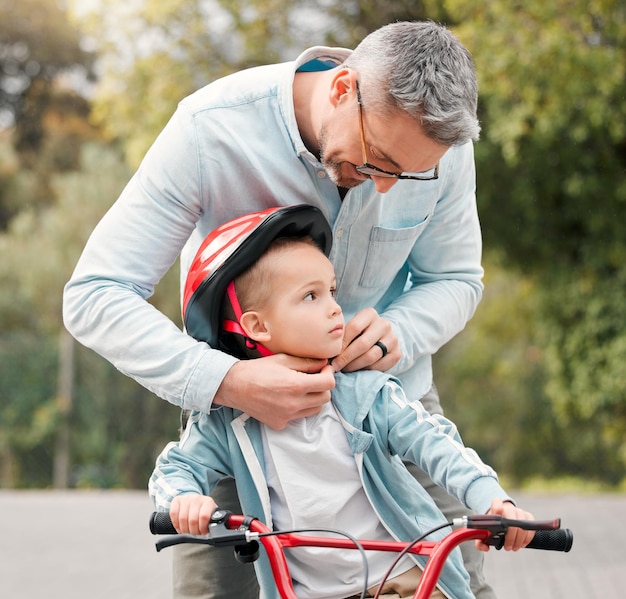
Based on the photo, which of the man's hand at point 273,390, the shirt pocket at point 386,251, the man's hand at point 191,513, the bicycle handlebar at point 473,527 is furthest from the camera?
the shirt pocket at point 386,251

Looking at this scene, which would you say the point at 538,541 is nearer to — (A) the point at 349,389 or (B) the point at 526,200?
(A) the point at 349,389

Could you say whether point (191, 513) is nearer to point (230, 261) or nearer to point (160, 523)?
point (160, 523)

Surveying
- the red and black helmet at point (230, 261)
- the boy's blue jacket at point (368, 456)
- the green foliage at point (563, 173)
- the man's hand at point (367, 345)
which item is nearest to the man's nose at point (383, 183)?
the red and black helmet at point (230, 261)

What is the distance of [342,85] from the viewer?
2326mm

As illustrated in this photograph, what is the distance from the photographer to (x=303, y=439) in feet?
7.63

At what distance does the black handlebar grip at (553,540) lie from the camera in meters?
2.00

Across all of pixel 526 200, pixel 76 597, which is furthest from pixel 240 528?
pixel 526 200

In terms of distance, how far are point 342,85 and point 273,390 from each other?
2.31 feet

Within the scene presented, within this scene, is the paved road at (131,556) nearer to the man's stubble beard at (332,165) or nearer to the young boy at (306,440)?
the young boy at (306,440)

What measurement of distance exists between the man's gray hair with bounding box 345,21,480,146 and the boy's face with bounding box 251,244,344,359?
1.25 feet

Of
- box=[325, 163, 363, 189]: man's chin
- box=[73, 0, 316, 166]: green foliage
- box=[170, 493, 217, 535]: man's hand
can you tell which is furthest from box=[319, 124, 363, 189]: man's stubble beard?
box=[73, 0, 316, 166]: green foliage

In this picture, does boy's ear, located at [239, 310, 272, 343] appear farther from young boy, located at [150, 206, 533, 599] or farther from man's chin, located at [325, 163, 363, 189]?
man's chin, located at [325, 163, 363, 189]

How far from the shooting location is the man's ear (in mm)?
2299

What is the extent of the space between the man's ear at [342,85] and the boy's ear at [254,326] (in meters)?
0.52
